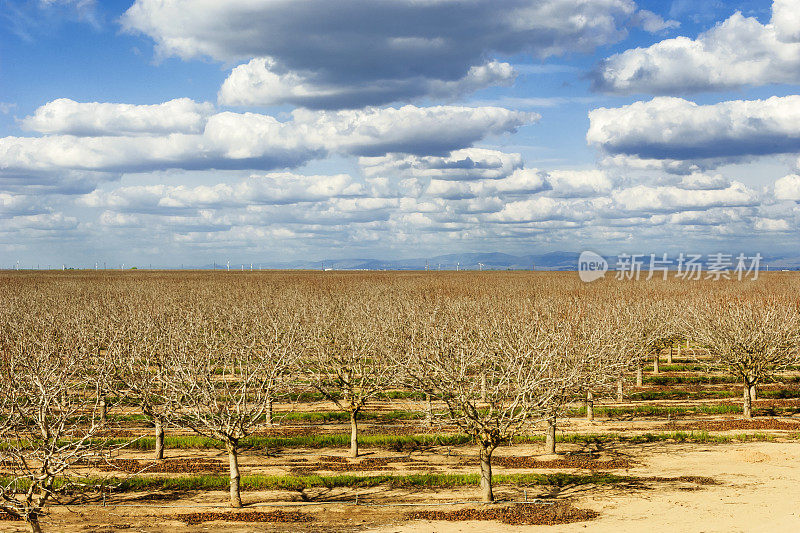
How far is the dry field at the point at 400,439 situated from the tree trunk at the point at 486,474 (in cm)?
5

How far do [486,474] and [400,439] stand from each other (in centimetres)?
936

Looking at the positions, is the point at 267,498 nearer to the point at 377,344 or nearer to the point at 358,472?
the point at 358,472

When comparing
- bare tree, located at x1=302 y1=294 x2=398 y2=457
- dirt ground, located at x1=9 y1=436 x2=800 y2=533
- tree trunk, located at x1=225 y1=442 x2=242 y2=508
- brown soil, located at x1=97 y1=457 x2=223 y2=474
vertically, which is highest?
bare tree, located at x1=302 y1=294 x2=398 y2=457

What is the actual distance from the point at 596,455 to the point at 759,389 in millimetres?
21984

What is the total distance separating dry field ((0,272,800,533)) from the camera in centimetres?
2117

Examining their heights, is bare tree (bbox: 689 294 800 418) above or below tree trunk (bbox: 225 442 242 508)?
above

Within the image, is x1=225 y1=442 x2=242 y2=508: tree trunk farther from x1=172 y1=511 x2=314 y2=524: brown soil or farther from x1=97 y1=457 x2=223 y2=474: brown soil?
x1=97 y1=457 x2=223 y2=474: brown soil

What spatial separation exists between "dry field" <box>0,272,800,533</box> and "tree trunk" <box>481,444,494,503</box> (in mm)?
46

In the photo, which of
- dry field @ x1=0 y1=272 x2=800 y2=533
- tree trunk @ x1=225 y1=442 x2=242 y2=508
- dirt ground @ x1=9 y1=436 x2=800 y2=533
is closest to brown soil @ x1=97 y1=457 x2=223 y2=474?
dry field @ x1=0 y1=272 x2=800 y2=533

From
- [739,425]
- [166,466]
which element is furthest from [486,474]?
[739,425]

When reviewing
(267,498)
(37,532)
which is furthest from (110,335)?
(37,532)

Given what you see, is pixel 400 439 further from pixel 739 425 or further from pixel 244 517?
pixel 739 425

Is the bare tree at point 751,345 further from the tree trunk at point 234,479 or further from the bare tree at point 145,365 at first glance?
the bare tree at point 145,365

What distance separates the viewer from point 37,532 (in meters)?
16.6
